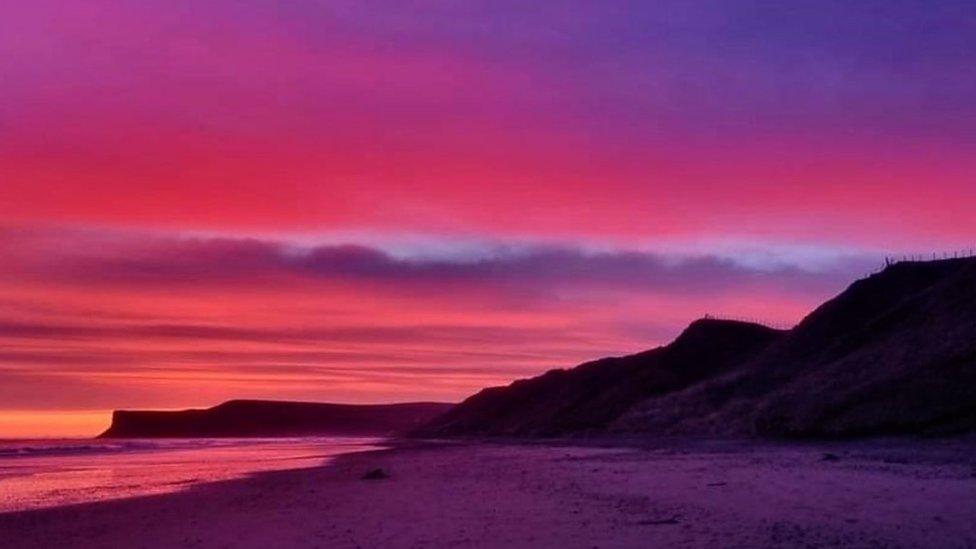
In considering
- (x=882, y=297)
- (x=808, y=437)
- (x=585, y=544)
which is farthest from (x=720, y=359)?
(x=585, y=544)

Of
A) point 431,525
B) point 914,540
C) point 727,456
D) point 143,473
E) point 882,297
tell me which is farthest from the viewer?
point 882,297

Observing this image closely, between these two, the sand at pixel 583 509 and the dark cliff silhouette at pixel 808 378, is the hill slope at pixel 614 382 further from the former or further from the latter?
the sand at pixel 583 509

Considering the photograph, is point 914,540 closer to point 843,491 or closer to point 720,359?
point 843,491

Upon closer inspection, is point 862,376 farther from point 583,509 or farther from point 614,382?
point 614,382

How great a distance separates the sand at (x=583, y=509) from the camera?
1708cm

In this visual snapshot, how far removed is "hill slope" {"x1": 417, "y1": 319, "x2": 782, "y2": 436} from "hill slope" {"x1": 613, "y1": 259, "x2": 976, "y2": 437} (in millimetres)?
17055

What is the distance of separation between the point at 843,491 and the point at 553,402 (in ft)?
337

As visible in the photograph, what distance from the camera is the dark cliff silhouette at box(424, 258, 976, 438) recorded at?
4888 cm

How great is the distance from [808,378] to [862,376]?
780cm

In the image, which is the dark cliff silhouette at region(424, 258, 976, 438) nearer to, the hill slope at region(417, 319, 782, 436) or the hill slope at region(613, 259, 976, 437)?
the hill slope at region(613, 259, 976, 437)

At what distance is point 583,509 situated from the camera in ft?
70.6

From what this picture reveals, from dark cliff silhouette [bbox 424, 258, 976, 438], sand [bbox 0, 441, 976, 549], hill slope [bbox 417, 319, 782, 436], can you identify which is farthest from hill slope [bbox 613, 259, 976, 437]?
hill slope [bbox 417, 319, 782, 436]

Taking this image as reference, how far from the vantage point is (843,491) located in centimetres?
2220

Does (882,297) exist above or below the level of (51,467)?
above
